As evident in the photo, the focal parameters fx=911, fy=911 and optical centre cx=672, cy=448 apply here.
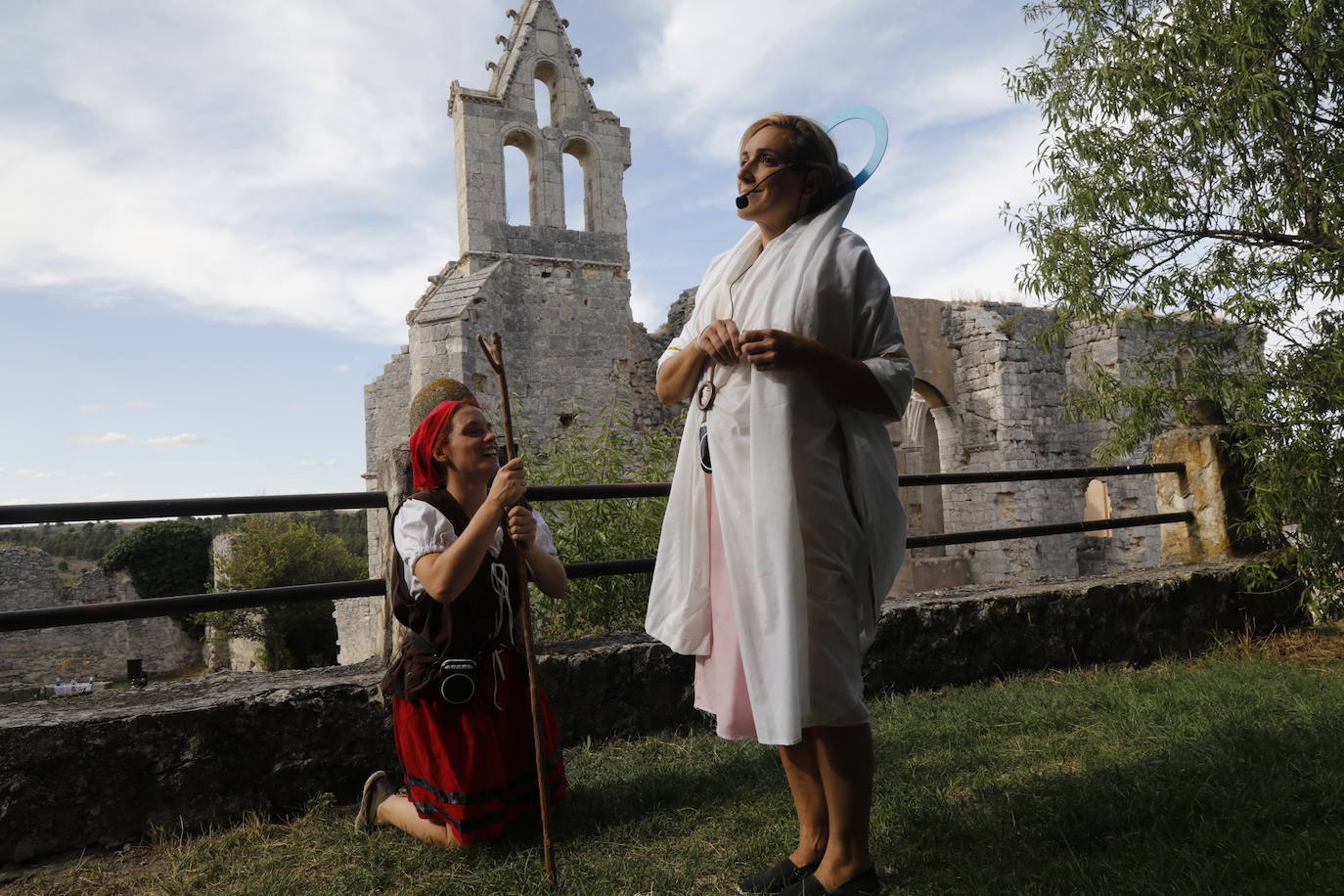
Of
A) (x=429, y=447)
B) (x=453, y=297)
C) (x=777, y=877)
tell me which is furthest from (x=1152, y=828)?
(x=453, y=297)

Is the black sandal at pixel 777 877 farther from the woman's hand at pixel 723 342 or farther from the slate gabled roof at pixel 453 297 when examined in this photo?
the slate gabled roof at pixel 453 297

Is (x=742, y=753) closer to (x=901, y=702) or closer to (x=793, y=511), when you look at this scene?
(x=901, y=702)

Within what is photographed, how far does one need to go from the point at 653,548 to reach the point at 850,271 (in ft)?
10.4

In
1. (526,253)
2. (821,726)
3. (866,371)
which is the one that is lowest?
(821,726)

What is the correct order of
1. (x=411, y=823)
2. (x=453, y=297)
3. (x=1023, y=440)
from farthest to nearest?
(x=1023, y=440) < (x=453, y=297) < (x=411, y=823)

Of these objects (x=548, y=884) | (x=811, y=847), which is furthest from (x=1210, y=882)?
(x=548, y=884)

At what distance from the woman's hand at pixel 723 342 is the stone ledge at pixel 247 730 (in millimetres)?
1770

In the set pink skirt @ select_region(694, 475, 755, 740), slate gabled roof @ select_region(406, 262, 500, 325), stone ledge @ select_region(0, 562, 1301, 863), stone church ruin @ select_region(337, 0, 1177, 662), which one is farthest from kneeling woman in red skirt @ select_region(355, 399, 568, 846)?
slate gabled roof @ select_region(406, 262, 500, 325)

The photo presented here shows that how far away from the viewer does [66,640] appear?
2403 centimetres

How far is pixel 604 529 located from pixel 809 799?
3080 mm

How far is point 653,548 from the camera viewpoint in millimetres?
5156

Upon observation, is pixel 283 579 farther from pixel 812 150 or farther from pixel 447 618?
pixel 812 150

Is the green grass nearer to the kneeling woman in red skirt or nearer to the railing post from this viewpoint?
the kneeling woman in red skirt

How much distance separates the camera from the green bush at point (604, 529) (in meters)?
4.79
